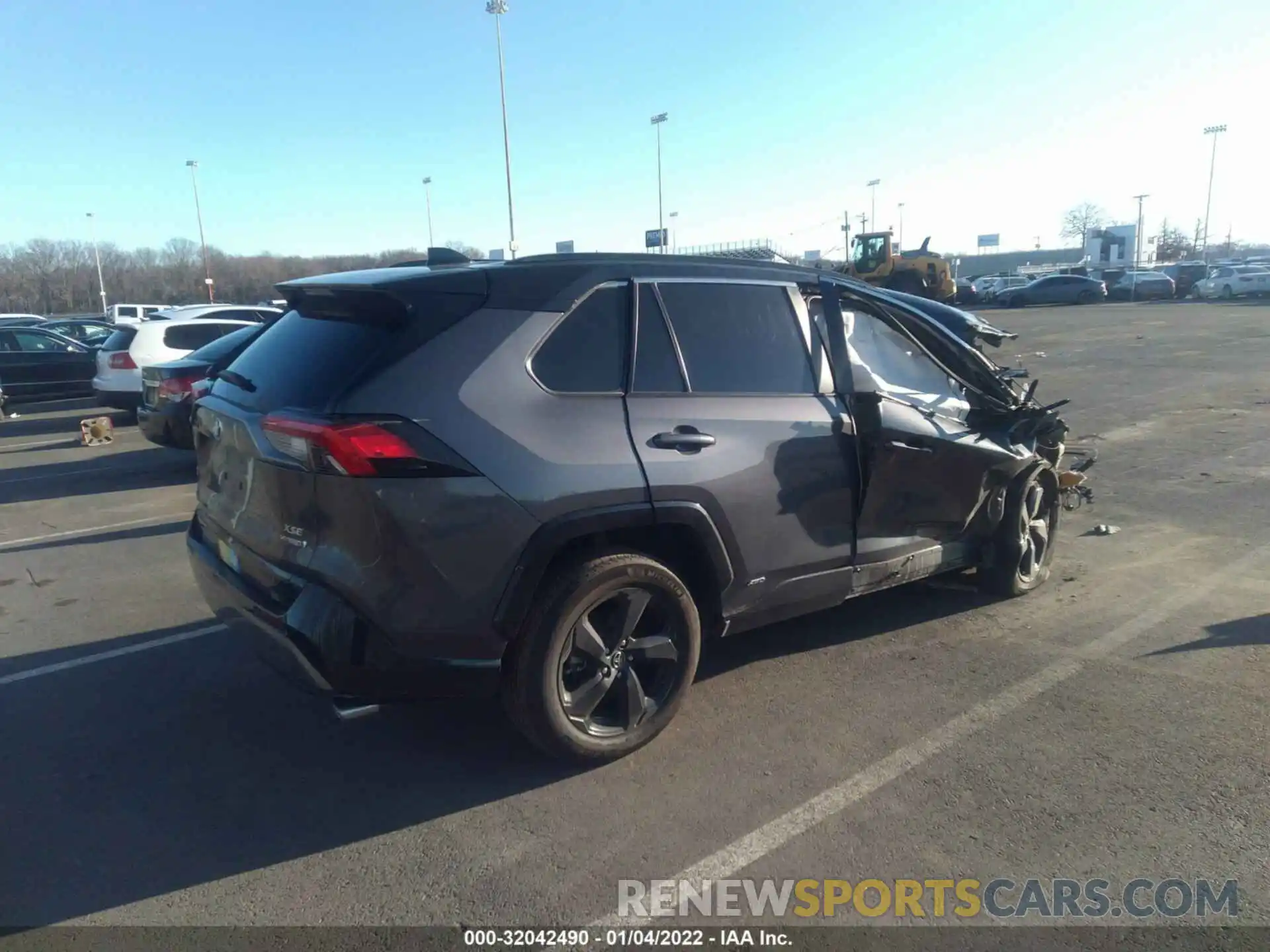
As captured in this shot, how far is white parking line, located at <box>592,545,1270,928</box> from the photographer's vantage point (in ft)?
10.2

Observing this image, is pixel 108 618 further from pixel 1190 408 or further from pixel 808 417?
pixel 1190 408

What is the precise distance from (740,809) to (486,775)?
3.30 ft

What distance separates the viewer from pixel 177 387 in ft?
31.4

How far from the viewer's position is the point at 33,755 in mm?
3885

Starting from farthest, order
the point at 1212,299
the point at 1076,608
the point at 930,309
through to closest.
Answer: the point at 1212,299, the point at 930,309, the point at 1076,608

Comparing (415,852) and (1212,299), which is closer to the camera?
(415,852)

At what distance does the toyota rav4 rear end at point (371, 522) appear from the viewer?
3.20 m

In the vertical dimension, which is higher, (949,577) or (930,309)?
(930,309)

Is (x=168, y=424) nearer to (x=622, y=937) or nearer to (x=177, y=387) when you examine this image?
(x=177, y=387)

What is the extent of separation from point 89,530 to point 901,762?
7022 millimetres

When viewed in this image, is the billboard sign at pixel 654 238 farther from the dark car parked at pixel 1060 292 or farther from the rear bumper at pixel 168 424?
the rear bumper at pixel 168 424

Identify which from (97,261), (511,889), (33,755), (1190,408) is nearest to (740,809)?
(511,889)

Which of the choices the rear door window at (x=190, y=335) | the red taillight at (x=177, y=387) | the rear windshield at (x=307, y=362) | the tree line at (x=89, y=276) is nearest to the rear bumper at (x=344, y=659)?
the rear windshield at (x=307, y=362)

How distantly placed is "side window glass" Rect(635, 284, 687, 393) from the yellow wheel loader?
35.2 m
